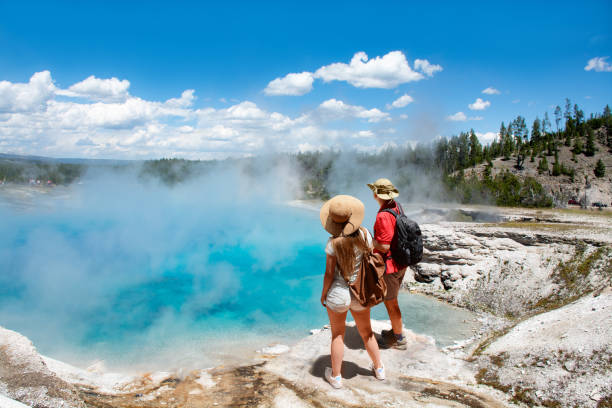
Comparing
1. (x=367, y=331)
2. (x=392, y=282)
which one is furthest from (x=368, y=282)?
(x=392, y=282)

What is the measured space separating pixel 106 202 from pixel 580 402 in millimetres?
35197

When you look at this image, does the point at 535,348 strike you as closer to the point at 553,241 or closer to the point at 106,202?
the point at 553,241

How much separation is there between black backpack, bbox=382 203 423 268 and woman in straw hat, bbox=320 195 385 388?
85cm

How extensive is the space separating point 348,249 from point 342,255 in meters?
0.08

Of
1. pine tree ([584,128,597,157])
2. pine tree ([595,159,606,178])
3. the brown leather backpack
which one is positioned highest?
pine tree ([584,128,597,157])

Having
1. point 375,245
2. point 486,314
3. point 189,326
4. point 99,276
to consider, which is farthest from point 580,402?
point 99,276

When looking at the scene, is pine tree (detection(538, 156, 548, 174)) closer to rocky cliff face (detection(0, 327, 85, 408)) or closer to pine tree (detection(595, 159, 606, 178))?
pine tree (detection(595, 159, 606, 178))

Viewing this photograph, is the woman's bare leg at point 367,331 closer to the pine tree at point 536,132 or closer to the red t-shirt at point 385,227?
the red t-shirt at point 385,227

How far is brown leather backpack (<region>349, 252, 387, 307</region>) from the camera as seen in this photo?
3.37 meters

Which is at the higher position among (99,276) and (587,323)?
(587,323)

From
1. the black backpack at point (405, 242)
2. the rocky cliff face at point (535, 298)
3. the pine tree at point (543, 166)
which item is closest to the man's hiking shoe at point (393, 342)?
the rocky cliff face at point (535, 298)

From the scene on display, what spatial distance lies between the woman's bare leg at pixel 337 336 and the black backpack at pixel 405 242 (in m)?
1.10

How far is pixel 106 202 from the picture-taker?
3231 centimetres

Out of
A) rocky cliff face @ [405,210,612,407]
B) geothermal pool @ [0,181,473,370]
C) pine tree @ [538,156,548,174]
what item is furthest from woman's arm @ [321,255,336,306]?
pine tree @ [538,156,548,174]
